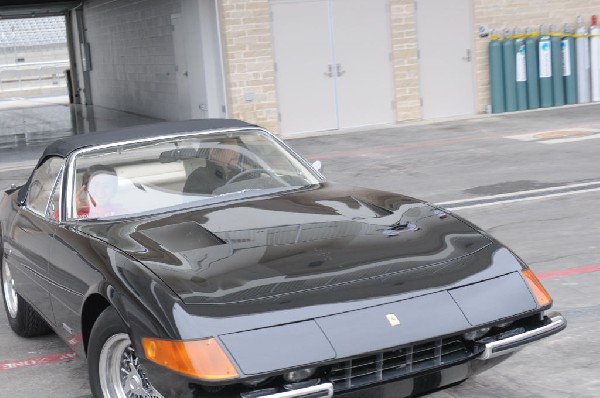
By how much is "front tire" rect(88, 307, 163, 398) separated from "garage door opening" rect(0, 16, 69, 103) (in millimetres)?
39998

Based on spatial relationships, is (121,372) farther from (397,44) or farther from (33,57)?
(33,57)

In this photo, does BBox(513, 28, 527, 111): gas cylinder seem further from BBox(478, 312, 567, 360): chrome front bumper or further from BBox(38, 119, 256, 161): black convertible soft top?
BBox(478, 312, 567, 360): chrome front bumper

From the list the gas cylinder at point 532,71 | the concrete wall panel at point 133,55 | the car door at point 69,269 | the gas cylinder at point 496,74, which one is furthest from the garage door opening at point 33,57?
the car door at point 69,269

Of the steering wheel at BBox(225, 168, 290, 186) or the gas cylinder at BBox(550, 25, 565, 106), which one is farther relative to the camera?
the gas cylinder at BBox(550, 25, 565, 106)

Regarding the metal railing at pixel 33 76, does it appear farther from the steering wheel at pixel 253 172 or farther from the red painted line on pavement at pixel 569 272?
the steering wheel at pixel 253 172

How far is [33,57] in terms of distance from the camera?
59469mm

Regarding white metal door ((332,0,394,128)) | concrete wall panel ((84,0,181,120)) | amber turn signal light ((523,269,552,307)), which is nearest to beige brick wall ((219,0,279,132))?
white metal door ((332,0,394,128))

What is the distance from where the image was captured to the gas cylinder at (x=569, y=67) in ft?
61.7

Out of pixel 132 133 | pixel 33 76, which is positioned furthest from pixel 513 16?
pixel 33 76

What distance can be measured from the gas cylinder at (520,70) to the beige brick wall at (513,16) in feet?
1.18

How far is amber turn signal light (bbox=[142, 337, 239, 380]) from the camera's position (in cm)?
359

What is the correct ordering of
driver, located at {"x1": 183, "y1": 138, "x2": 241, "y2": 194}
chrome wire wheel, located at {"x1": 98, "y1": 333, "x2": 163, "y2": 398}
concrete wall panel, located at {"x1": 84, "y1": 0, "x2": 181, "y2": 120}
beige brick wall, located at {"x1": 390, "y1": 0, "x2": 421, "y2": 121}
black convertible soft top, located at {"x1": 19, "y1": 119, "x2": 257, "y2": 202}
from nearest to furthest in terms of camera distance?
chrome wire wheel, located at {"x1": 98, "y1": 333, "x2": 163, "y2": 398}
driver, located at {"x1": 183, "y1": 138, "x2": 241, "y2": 194}
black convertible soft top, located at {"x1": 19, "y1": 119, "x2": 257, "y2": 202}
beige brick wall, located at {"x1": 390, "y1": 0, "x2": 421, "y2": 121}
concrete wall panel, located at {"x1": 84, "y1": 0, "x2": 181, "y2": 120}

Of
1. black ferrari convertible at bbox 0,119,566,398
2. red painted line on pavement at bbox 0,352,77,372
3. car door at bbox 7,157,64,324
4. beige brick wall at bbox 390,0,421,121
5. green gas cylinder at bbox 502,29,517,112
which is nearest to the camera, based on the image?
black ferrari convertible at bbox 0,119,566,398

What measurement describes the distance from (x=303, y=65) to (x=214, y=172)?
12.8 meters
